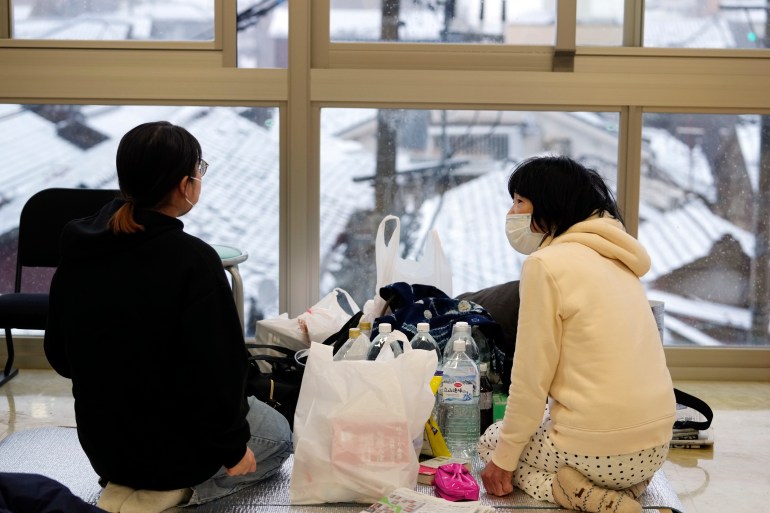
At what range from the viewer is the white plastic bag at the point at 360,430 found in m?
2.17

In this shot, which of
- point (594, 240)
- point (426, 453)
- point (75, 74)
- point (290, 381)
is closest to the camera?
point (594, 240)

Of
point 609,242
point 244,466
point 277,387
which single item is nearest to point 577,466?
point 609,242

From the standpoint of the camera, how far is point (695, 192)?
12.6 feet

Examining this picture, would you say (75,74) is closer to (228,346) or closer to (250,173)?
(250,173)

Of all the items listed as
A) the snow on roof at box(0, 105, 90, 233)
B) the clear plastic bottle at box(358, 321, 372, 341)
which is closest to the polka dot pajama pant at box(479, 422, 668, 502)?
the clear plastic bottle at box(358, 321, 372, 341)

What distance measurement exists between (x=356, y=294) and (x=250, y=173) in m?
0.66

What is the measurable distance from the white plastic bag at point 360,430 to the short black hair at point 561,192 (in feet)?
1.43

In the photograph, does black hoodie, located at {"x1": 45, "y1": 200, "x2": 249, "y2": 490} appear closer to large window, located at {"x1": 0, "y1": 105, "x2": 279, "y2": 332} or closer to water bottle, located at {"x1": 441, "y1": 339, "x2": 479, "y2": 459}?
water bottle, located at {"x1": 441, "y1": 339, "x2": 479, "y2": 459}

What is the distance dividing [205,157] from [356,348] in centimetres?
150

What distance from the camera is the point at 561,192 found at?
7.32 feet

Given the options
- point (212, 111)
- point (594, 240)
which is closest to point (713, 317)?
point (594, 240)

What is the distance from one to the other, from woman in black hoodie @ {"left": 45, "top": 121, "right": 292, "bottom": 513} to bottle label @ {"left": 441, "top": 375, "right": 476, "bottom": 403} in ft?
2.11

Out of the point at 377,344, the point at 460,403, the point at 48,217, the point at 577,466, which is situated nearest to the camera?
the point at 577,466

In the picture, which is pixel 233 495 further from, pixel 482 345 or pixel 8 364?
pixel 8 364
